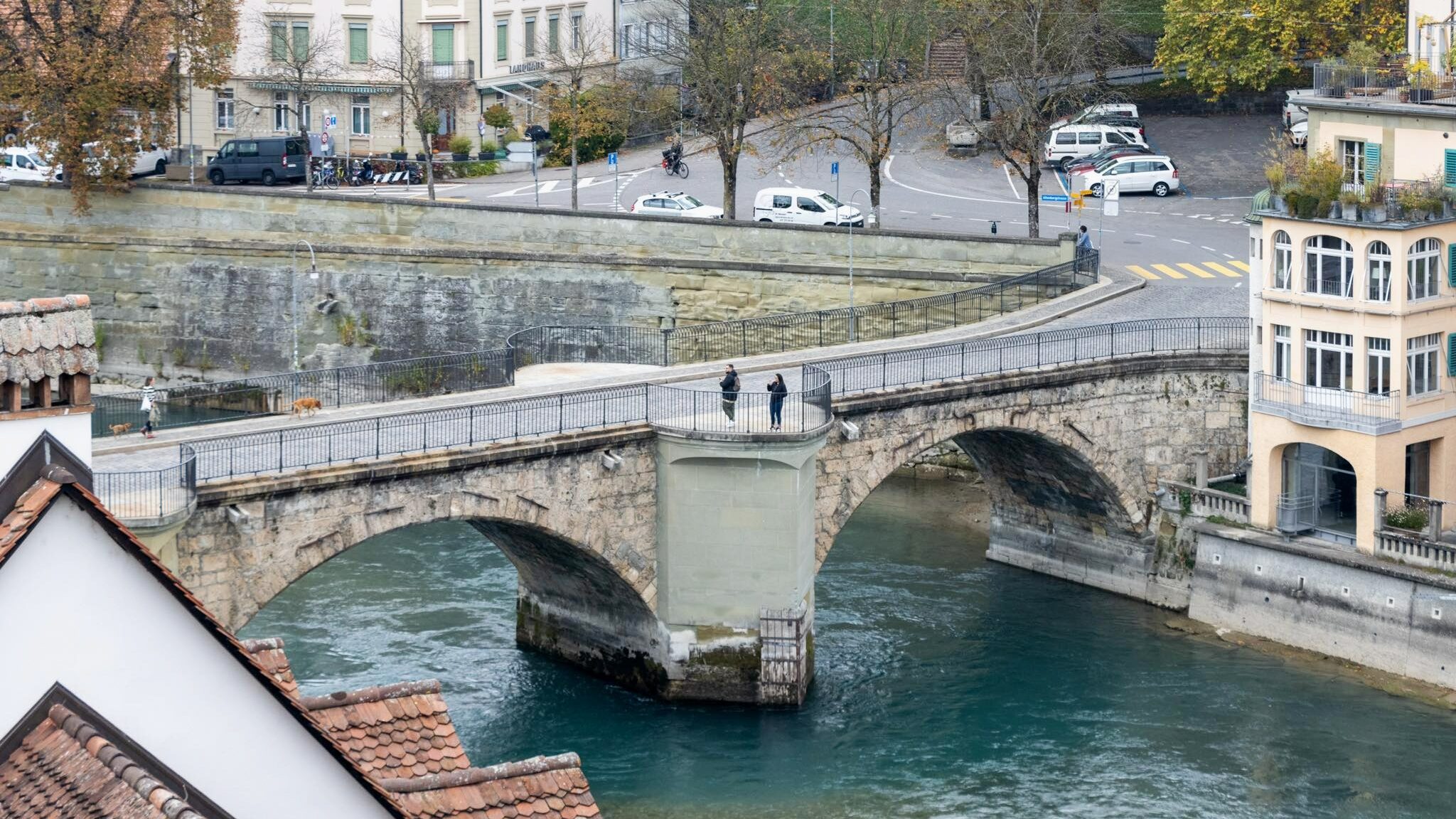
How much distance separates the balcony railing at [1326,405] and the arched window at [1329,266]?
2253 millimetres

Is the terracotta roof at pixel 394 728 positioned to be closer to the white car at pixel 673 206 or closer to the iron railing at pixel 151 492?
the iron railing at pixel 151 492

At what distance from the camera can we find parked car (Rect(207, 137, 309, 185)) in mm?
80812

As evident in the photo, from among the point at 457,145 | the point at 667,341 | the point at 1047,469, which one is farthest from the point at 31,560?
the point at 457,145

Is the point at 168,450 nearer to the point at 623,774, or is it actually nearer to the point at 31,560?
the point at 623,774

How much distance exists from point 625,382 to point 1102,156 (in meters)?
32.6

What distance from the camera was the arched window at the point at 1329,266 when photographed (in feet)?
173

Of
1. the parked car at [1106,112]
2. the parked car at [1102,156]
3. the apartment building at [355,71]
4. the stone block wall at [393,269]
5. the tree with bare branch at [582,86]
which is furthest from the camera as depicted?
the apartment building at [355,71]

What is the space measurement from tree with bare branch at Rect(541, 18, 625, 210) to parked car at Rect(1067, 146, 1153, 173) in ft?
51.2

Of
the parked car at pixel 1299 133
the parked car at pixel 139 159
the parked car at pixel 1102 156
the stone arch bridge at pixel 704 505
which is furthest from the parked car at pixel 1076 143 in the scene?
the parked car at pixel 139 159

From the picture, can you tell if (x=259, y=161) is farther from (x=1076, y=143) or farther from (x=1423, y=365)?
(x=1423, y=365)

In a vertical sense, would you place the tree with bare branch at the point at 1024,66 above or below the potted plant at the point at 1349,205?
above

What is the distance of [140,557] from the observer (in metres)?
14.5

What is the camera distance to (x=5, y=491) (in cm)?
1443

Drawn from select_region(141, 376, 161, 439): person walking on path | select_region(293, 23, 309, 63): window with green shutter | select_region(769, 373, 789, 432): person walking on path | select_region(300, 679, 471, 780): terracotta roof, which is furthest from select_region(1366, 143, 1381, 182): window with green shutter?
select_region(300, 679, 471, 780): terracotta roof
